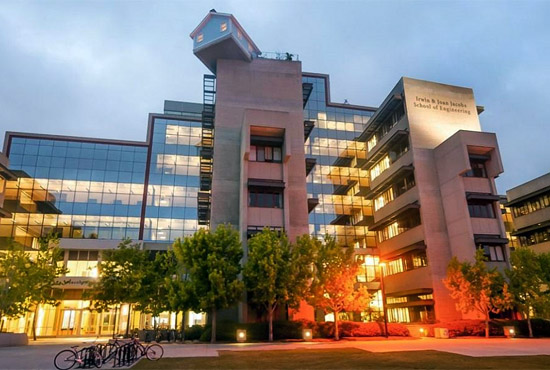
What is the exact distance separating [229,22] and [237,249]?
Result: 29094mm

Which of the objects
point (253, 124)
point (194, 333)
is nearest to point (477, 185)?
point (253, 124)

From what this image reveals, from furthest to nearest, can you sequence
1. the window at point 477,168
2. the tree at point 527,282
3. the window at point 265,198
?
the window at point 477,168 < the window at point 265,198 < the tree at point 527,282

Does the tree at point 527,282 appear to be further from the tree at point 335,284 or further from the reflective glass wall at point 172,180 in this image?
the reflective glass wall at point 172,180

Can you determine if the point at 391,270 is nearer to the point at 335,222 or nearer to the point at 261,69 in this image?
the point at 335,222

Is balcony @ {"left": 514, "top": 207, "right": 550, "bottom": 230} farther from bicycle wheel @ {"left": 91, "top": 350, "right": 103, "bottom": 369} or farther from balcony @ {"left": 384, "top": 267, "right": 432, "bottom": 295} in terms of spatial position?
bicycle wheel @ {"left": 91, "top": 350, "right": 103, "bottom": 369}

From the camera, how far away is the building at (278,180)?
42.1 m

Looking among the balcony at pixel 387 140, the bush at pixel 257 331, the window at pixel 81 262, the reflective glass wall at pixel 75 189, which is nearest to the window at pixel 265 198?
the bush at pixel 257 331

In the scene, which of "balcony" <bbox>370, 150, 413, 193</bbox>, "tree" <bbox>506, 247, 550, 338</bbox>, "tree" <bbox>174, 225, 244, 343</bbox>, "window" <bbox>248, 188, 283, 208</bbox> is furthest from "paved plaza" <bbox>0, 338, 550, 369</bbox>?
"balcony" <bbox>370, 150, 413, 193</bbox>

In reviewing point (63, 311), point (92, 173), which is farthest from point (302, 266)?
point (92, 173)

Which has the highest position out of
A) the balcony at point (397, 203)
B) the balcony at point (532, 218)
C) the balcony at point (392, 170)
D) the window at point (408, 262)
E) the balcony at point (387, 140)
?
the balcony at point (387, 140)

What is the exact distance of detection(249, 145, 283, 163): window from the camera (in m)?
42.1

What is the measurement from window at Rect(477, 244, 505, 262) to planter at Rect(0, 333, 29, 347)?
44.8 meters

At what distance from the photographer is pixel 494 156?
1806 inches

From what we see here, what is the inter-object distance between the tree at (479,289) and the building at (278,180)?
470cm
